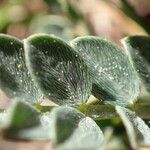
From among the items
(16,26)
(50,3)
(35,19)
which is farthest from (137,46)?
(16,26)

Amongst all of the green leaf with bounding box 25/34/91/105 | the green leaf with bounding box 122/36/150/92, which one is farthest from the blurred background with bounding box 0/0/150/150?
the green leaf with bounding box 25/34/91/105

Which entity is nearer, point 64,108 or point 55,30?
point 64,108

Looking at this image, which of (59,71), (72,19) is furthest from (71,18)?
(59,71)

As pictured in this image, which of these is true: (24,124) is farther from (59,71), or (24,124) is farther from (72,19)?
(72,19)

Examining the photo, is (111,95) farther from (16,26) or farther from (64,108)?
(16,26)

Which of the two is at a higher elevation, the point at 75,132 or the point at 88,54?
the point at 88,54

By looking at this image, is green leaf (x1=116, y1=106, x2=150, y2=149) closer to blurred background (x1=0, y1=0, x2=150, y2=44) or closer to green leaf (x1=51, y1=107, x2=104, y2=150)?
green leaf (x1=51, y1=107, x2=104, y2=150)

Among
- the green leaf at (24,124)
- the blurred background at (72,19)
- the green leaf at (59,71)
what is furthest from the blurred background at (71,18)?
the green leaf at (24,124)
